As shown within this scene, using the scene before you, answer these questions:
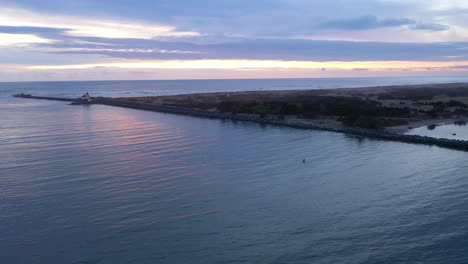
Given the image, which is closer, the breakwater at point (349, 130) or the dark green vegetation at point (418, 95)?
the breakwater at point (349, 130)

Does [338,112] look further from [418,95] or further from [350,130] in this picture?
[418,95]

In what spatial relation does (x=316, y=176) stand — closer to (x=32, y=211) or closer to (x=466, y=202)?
(x=466, y=202)

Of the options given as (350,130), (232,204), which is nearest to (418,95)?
(350,130)

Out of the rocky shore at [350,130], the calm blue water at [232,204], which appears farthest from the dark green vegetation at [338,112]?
the calm blue water at [232,204]

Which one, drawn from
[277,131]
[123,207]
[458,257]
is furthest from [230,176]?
[277,131]

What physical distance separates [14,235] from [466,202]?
21.9 m

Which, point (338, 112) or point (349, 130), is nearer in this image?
point (349, 130)

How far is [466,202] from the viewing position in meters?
17.9

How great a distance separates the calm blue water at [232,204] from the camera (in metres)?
13.4

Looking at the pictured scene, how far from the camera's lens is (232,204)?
58.3 ft

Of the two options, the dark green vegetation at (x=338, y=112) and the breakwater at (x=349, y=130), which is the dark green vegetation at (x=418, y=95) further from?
the breakwater at (x=349, y=130)

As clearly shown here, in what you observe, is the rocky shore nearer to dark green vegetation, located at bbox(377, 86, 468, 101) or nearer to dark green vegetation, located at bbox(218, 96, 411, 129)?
dark green vegetation, located at bbox(218, 96, 411, 129)

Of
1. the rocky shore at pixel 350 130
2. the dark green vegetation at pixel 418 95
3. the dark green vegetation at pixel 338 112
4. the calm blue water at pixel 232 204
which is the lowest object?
the calm blue water at pixel 232 204

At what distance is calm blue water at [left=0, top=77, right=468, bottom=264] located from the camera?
13430mm
